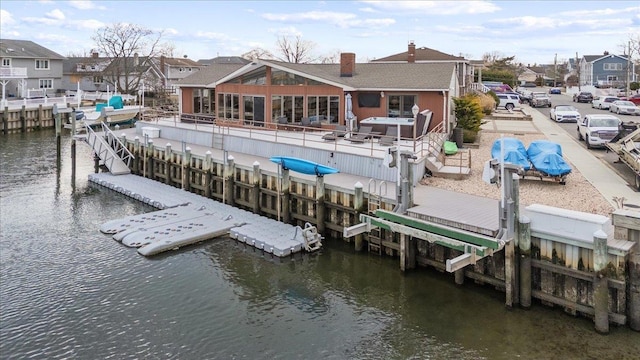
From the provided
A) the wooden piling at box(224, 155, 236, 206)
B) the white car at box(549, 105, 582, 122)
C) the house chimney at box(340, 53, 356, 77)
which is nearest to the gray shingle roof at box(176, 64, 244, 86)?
the house chimney at box(340, 53, 356, 77)

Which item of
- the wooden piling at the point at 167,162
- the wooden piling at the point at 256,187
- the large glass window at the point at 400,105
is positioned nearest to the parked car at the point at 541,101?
the large glass window at the point at 400,105

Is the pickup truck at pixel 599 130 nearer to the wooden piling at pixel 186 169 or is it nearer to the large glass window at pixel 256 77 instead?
the large glass window at pixel 256 77

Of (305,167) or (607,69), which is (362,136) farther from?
(607,69)

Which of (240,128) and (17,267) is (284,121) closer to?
(240,128)

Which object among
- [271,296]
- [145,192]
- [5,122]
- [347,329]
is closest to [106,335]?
[271,296]

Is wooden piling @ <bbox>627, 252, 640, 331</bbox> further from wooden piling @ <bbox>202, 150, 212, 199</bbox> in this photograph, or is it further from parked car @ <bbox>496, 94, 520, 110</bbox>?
parked car @ <bbox>496, 94, 520, 110</bbox>
